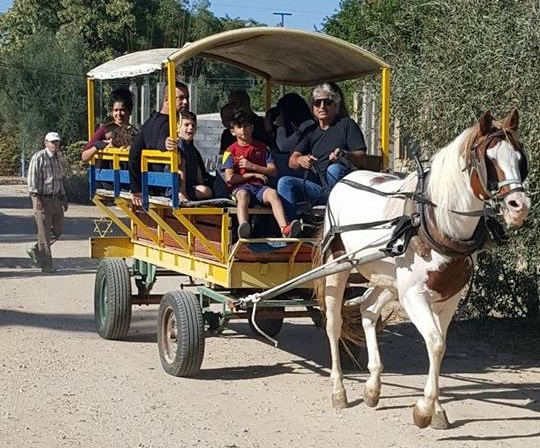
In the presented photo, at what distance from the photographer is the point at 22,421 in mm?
7492

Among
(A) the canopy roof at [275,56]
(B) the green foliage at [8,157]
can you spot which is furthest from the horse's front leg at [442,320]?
(B) the green foliage at [8,157]

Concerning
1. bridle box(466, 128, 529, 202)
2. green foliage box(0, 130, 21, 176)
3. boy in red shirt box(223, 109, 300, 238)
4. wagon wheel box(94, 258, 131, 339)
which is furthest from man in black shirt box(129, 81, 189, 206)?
green foliage box(0, 130, 21, 176)

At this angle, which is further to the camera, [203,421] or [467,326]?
[467,326]

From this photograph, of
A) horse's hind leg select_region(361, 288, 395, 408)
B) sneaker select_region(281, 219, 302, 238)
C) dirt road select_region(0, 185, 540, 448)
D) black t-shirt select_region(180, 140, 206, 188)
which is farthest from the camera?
black t-shirt select_region(180, 140, 206, 188)

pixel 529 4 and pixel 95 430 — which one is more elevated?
pixel 529 4

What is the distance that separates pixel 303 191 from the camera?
8938 mm

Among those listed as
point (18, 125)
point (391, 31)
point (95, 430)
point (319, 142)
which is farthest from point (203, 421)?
point (18, 125)

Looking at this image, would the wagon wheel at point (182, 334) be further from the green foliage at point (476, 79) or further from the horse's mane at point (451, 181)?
the green foliage at point (476, 79)

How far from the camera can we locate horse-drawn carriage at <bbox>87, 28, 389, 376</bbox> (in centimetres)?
863

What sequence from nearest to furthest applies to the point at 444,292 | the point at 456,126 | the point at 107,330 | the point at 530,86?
the point at 444,292 < the point at 530,86 < the point at 456,126 < the point at 107,330

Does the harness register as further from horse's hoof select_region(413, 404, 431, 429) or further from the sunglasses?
the sunglasses

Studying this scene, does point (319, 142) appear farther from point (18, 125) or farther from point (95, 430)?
point (18, 125)

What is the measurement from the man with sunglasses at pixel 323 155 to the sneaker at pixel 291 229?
0.21 m

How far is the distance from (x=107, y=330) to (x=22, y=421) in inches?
120
